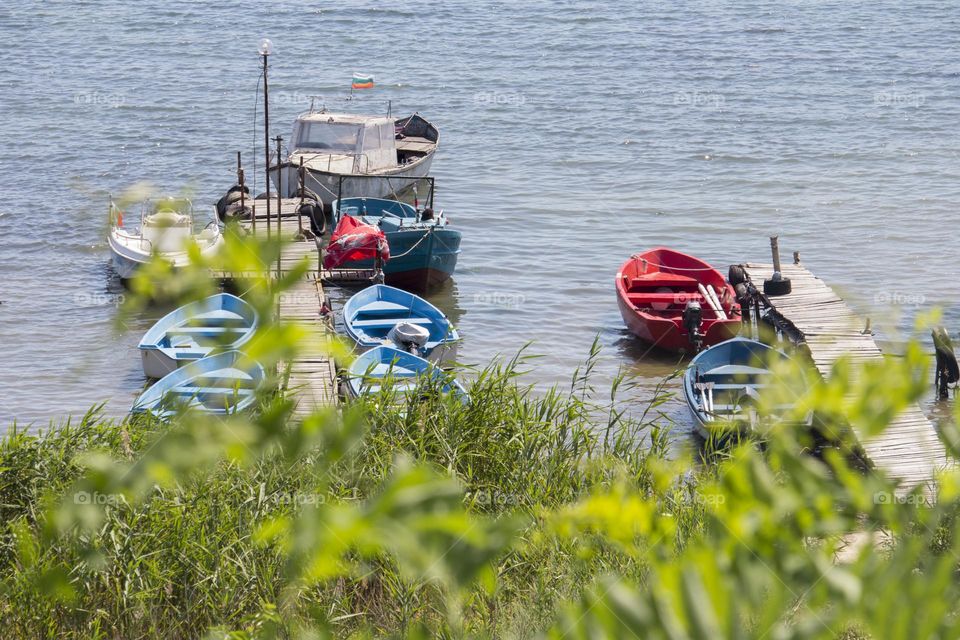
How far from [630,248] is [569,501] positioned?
52.5 feet

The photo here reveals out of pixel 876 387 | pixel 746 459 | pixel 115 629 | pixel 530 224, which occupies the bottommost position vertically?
pixel 530 224

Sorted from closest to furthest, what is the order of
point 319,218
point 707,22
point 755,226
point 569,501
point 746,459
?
point 746,459, point 569,501, point 319,218, point 755,226, point 707,22

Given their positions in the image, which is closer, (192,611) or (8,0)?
(192,611)

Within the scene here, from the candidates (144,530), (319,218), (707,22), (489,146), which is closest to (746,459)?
(144,530)

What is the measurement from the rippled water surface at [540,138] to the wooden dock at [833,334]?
5.22 feet

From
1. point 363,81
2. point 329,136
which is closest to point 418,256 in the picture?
point 329,136

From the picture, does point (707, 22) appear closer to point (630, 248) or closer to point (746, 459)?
point (630, 248)

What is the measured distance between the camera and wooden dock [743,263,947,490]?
1120 cm

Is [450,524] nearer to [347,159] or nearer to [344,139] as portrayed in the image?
[347,159]

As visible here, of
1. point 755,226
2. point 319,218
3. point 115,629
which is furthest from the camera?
point 755,226

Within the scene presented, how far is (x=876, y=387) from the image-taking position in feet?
5.04

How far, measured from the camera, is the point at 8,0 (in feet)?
168

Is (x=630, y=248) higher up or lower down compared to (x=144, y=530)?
lower down

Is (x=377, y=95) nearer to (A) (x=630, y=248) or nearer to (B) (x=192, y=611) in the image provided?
(A) (x=630, y=248)
